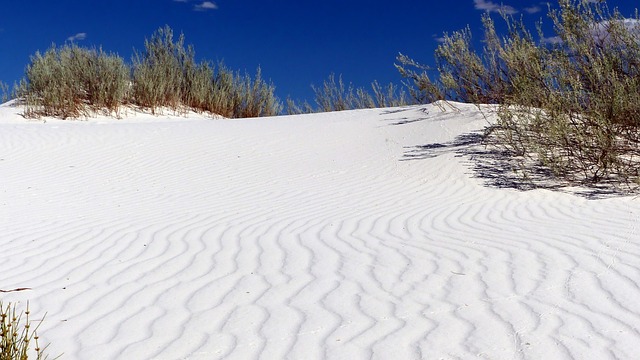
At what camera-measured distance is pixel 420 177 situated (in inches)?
359

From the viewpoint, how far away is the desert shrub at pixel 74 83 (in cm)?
1605

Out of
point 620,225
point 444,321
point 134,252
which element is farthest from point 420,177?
point 444,321

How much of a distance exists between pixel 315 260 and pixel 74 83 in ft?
46.3

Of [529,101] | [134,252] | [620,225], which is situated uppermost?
[529,101]

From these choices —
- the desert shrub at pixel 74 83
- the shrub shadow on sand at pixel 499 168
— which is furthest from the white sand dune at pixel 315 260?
the desert shrub at pixel 74 83

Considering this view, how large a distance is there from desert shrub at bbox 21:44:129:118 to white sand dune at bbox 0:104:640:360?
594 cm

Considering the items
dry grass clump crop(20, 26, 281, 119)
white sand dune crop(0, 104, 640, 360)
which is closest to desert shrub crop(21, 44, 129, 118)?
dry grass clump crop(20, 26, 281, 119)

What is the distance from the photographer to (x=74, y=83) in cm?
1694

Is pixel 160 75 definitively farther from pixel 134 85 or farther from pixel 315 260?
pixel 315 260

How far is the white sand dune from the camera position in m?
3.12

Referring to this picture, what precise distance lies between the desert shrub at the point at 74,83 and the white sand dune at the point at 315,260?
Answer: 234 inches

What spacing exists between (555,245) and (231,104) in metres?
15.5

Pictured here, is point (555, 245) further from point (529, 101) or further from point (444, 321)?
point (529, 101)

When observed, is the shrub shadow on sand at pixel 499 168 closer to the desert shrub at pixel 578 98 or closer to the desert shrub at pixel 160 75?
the desert shrub at pixel 578 98
